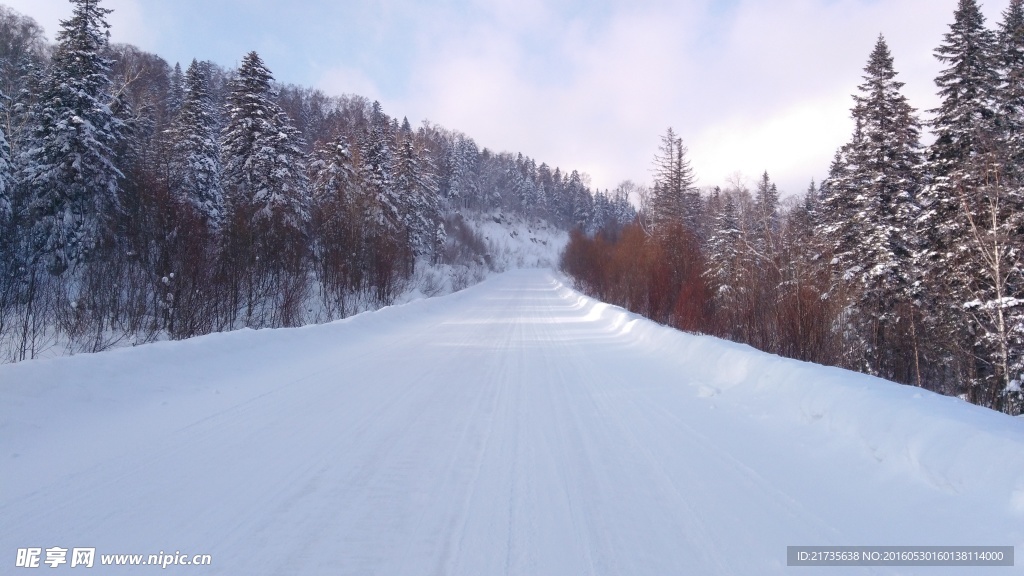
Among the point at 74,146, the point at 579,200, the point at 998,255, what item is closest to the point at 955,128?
the point at 998,255

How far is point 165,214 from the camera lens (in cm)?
1418

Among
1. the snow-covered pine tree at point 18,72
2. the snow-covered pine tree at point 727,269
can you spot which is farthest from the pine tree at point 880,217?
the snow-covered pine tree at point 18,72

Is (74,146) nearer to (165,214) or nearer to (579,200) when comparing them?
(165,214)

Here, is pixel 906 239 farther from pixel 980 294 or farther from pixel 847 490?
pixel 847 490

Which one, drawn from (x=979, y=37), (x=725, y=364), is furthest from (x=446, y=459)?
(x=979, y=37)

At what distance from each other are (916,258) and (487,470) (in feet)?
→ 64.8

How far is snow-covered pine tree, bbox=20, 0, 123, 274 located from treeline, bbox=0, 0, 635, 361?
0.06 m

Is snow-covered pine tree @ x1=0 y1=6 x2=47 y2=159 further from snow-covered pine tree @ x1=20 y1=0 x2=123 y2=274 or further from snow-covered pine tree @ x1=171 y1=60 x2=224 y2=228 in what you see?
snow-covered pine tree @ x1=171 y1=60 x2=224 y2=228

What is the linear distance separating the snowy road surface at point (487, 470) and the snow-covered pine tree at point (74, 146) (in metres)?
16.7

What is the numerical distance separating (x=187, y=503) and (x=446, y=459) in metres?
1.94

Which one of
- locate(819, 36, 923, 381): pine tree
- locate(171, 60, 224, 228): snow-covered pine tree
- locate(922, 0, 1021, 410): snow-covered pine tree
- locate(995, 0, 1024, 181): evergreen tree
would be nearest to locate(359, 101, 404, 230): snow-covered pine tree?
locate(171, 60, 224, 228): snow-covered pine tree

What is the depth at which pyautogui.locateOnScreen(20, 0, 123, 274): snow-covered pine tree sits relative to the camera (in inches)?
718

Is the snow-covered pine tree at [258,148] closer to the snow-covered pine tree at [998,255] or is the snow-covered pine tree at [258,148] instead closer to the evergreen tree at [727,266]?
the evergreen tree at [727,266]

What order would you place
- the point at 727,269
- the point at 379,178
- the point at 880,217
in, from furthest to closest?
the point at 379,178, the point at 727,269, the point at 880,217
